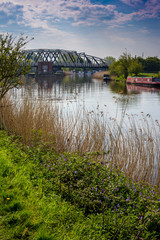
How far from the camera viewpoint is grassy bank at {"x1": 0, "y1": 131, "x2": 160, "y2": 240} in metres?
3.64

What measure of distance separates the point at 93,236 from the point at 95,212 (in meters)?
0.82

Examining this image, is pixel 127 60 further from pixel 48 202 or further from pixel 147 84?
pixel 48 202

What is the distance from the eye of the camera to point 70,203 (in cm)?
454

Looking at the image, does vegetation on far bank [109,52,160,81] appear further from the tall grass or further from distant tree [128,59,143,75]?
the tall grass

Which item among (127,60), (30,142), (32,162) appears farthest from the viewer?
(127,60)

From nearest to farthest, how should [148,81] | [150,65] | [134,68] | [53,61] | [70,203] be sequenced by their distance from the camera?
[70,203], [148,81], [134,68], [150,65], [53,61]

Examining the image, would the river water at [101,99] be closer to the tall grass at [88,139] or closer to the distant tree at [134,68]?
the tall grass at [88,139]

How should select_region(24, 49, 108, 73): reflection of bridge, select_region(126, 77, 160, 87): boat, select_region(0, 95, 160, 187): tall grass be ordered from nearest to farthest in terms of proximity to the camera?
select_region(0, 95, 160, 187): tall grass, select_region(126, 77, 160, 87): boat, select_region(24, 49, 108, 73): reflection of bridge

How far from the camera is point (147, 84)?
4656 centimetres

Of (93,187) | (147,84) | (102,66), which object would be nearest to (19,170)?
(93,187)

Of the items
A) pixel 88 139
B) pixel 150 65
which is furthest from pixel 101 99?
pixel 150 65

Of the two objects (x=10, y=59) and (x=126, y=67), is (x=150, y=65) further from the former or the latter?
(x=10, y=59)

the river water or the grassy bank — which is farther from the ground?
the river water

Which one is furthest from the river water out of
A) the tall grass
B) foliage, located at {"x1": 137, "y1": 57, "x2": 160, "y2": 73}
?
foliage, located at {"x1": 137, "y1": 57, "x2": 160, "y2": 73}
